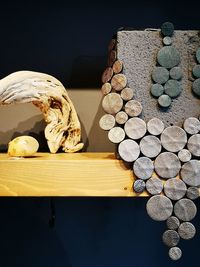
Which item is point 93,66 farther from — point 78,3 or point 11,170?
point 11,170

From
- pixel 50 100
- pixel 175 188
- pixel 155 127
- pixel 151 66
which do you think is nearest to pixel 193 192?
pixel 175 188

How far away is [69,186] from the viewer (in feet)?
1.96

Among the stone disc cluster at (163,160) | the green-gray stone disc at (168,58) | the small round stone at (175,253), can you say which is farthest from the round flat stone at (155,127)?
the small round stone at (175,253)

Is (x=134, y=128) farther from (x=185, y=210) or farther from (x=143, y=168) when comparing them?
(x=185, y=210)

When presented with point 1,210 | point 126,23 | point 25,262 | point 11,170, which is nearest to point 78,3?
point 126,23

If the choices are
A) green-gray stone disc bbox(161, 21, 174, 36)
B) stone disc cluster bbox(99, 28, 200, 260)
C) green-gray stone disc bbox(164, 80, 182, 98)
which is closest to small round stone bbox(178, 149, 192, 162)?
stone disc cluster bbox(99, 28, 200, 260)

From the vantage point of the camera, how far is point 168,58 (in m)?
0.61

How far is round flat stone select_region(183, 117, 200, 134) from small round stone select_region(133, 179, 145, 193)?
0.13m

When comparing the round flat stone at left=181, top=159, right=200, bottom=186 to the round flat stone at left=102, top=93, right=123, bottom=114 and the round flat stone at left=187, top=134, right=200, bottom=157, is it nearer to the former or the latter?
the round flat stone at left=187, top=134, right=200, bottom=157

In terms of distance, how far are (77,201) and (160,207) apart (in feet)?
1.04

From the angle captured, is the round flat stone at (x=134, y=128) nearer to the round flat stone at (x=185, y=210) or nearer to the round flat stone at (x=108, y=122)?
the round flat stone at (x=108, y=122)

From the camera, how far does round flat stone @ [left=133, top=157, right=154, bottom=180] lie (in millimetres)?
591

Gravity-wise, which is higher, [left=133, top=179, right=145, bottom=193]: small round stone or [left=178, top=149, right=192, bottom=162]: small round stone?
[left=178, top=149, right=192, bottom=162]: small round stone

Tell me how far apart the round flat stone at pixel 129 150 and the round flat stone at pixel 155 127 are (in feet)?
0.12
